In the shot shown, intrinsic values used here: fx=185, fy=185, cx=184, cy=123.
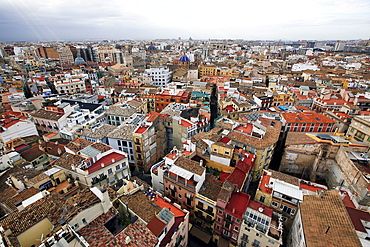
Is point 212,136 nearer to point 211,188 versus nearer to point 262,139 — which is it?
point 262,139

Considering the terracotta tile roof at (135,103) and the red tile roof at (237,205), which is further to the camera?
the terracotta tile roof at (135,103)

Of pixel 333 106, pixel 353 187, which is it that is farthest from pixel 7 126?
pixel 333 106

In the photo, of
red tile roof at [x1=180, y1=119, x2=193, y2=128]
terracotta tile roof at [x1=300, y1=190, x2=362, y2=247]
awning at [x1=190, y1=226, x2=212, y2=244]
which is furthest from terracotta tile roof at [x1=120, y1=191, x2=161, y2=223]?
red tile roof at [x1=180, y1=119, x2=193, y2=128]

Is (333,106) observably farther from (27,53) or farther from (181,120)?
(27,53)

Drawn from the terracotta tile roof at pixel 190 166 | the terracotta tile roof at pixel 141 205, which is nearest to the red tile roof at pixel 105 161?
the terracotta tile roof at pixel 141 205

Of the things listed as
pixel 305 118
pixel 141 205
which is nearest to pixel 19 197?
pixel 141 205

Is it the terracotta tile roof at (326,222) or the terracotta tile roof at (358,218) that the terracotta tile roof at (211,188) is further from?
the terracotta tile roof at (358,218)
